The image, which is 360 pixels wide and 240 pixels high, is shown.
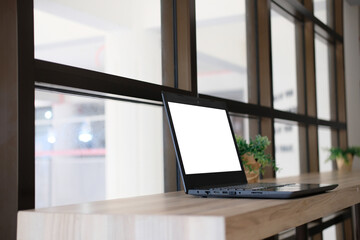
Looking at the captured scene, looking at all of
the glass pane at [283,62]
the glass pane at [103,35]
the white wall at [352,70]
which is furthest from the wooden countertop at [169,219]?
the white wall at [352,70]

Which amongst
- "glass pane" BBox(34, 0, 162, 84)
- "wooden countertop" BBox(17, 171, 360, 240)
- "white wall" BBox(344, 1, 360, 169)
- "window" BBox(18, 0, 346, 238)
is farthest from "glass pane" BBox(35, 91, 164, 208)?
"white wall" BBox(344, 1, 360, 169)

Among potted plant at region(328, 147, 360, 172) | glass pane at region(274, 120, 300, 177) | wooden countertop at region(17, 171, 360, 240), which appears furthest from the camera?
potted plant at region(328, 147, 360, 172)

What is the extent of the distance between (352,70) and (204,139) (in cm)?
366

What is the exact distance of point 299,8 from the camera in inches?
137

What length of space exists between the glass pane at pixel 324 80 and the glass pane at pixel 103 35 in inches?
90.9

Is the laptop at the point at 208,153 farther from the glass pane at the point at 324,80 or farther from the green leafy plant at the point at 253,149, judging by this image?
the glass pane at the point at 324,80

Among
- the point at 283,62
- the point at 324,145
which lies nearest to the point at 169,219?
the point at 283,62

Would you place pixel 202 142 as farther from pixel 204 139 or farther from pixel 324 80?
pixel 324 80

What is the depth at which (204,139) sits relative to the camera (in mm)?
1752

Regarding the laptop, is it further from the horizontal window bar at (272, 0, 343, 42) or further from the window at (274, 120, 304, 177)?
the window at (274, 120, 304, 177)

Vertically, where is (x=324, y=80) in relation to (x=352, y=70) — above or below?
below

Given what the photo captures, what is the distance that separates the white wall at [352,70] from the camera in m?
4.84

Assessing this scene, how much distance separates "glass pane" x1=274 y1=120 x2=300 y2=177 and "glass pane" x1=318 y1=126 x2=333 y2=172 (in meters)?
0.43

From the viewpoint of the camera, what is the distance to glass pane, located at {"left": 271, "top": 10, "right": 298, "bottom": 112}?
339 cm
